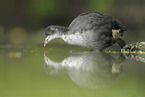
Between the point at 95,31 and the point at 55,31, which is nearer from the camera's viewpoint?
the point at 95,31

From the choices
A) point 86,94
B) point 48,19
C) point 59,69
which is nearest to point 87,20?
point 59,69

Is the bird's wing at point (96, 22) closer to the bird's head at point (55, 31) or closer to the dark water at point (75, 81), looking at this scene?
the bird's head at point (55, 31)

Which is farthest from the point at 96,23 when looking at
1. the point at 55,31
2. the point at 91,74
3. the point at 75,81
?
the point at 75,81

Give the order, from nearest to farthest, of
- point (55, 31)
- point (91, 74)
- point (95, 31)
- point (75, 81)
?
point (75, 81), point (91, 74), point (95, 31), point (55, 31)

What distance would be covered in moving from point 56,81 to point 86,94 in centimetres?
25

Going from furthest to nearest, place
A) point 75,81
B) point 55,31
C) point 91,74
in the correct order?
1. point 55,31
2. point 91,74
3. point 75,81

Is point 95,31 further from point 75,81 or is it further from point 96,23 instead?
point 75,81

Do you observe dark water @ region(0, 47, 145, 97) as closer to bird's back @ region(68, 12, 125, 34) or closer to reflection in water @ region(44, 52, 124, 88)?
reflection in water @ region(44, 52, 124, 88)

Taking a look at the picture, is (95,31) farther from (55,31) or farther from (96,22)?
(55,31)

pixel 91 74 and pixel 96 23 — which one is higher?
pixel 96 23

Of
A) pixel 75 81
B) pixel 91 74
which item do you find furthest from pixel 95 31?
pixel 75 81

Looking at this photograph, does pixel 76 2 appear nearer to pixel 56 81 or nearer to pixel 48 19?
pixel 48 19

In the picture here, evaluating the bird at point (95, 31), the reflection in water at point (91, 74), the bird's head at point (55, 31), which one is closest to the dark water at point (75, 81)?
the reflection in water at point (91, 74)

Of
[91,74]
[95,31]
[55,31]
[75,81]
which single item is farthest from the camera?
[55,31]
